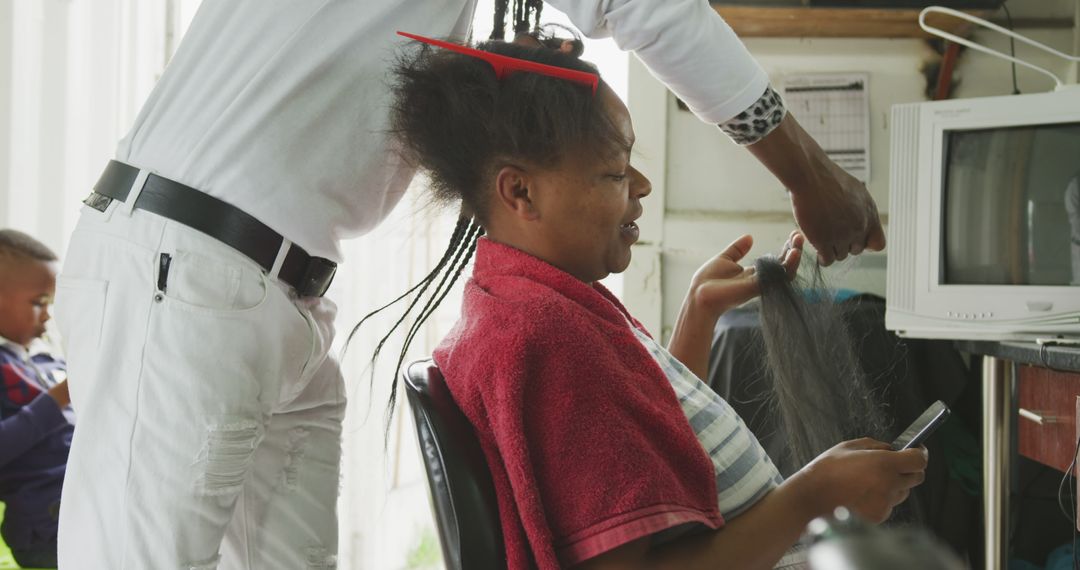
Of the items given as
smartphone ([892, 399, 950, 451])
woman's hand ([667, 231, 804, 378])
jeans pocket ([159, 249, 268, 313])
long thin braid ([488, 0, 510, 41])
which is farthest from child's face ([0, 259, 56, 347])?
smartphone ([892, 399, 950, 451])

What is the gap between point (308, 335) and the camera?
1.10 m

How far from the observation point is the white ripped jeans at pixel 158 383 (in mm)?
975

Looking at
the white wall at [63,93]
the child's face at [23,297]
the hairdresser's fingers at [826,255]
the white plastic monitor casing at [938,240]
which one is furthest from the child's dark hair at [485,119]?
the white wall at [63,93]

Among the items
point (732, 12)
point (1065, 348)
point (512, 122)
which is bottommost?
point (1065, 348)

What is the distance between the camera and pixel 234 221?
3.34 ft

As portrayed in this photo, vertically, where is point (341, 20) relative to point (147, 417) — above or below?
above

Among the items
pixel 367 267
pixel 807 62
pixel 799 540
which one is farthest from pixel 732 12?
pixel 799 540

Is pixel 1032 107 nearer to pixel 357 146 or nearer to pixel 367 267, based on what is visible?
pixel 357 146

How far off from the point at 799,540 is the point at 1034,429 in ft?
3.43

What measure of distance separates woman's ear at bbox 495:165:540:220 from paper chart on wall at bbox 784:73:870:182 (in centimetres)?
192

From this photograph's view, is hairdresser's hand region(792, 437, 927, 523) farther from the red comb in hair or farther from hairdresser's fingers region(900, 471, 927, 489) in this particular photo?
the red comb in hair

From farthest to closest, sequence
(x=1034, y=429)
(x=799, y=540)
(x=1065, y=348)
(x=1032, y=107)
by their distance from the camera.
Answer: (x=1032, y=107) < (x=1034, y=429) < (x=1065, y=348) < (x=799, y=540)

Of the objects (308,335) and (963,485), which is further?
(963,485)

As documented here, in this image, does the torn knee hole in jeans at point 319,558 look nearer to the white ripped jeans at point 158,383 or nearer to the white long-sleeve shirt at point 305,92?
the white ripped jeans at point 158,383
